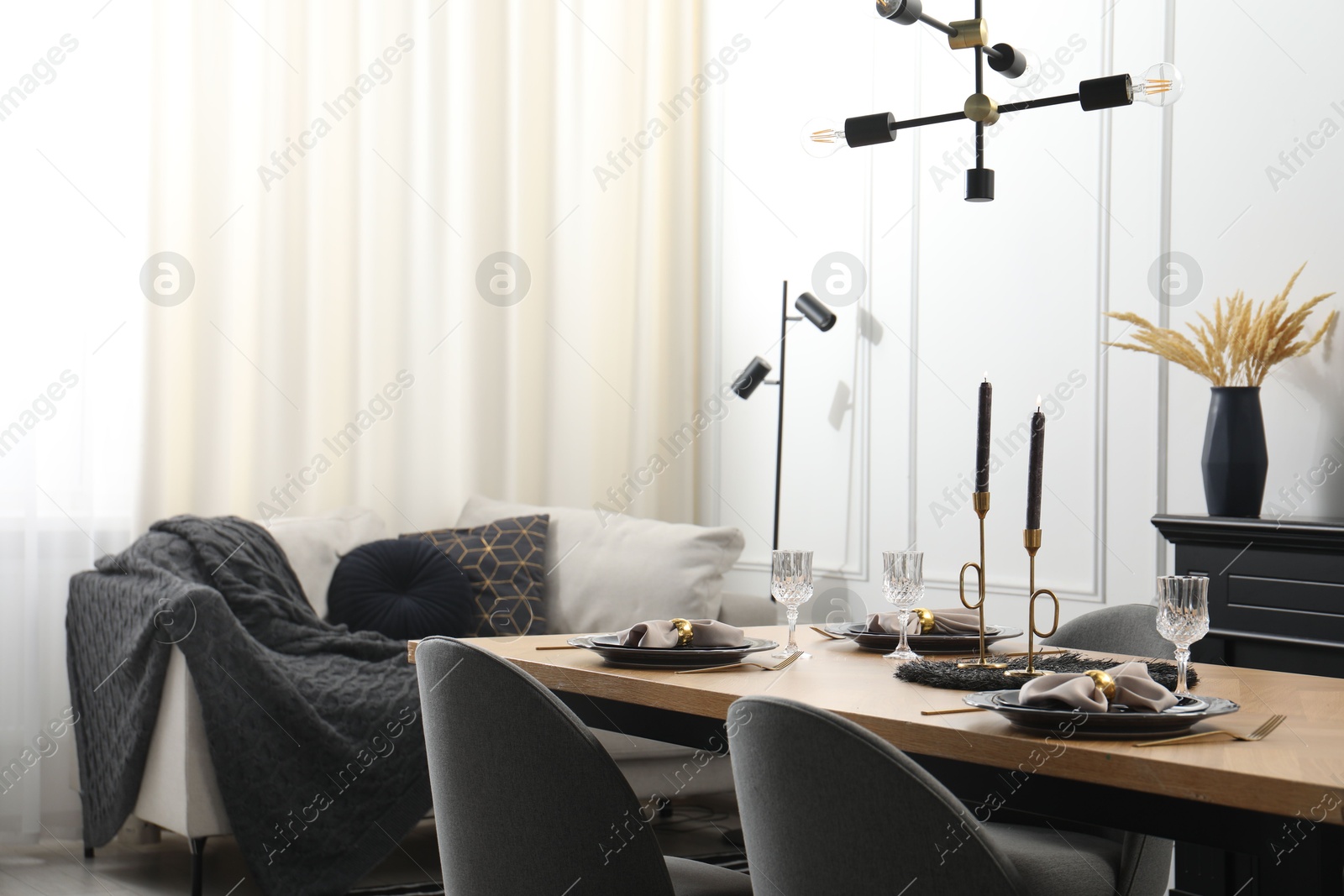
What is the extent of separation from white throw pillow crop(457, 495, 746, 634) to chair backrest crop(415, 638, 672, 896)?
1979 millimetres

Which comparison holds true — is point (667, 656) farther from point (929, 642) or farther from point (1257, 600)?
point (1257, 600)

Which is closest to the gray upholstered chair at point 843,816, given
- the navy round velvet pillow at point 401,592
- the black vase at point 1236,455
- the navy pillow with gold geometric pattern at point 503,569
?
the black vase at point 1236,455

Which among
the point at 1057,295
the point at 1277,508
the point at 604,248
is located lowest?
the point at 1277,508

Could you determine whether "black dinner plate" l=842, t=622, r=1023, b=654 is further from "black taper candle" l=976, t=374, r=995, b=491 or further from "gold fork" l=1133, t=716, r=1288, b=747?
"gold fork" l=1133, t=716, r=1288, b=747

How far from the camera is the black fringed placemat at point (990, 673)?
1.49m

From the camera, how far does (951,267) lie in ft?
11.8

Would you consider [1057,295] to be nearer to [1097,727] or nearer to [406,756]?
[406,756]

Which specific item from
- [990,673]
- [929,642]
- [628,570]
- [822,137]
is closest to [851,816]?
[990,673]

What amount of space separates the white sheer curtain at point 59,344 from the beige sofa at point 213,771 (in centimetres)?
56

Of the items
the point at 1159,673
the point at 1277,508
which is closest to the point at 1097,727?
the point at 1159,673

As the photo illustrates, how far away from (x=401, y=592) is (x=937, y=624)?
195cm

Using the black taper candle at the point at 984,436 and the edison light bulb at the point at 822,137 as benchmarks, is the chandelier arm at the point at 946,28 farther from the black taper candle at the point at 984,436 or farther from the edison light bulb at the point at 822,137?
the black taper candle at the point at 984,436

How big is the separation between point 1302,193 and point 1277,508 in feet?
2.27

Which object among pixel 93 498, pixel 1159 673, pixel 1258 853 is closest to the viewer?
pixel 1258 853
